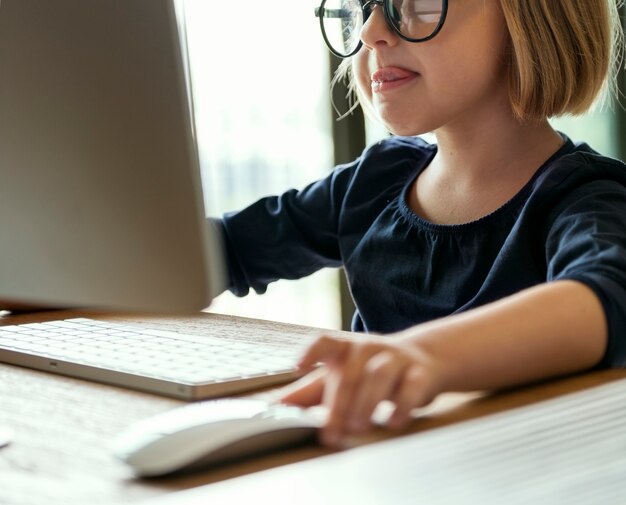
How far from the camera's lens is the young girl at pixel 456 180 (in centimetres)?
113

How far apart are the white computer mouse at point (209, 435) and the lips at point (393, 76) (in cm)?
72

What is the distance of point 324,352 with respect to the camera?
0.63m

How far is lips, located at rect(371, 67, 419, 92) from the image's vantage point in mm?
1260

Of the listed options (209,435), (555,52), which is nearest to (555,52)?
(555,52)

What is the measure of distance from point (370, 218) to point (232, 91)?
5.35 ft

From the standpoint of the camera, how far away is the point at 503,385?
0.73 metres

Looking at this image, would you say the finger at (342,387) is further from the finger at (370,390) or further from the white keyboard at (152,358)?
the white keyboard at (152,358)

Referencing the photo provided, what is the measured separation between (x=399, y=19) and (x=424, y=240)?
0.95 ft

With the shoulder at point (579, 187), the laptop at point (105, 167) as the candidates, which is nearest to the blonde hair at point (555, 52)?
the shoulder at point (579, 187)

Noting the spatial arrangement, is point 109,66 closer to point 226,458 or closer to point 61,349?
point 226,458

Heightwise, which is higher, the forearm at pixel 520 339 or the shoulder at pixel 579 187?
the shoulder at pixel 579 187

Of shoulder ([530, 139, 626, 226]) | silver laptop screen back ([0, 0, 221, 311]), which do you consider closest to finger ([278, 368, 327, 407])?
silver laptop screen back ([0, 0, 221, 311])

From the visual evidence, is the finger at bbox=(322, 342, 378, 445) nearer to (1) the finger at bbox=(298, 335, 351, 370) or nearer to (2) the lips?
(1) the finger at bbox=(298, 335, 351, 370)

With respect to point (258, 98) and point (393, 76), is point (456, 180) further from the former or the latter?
point (258, 98)
